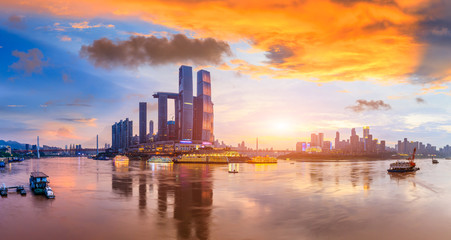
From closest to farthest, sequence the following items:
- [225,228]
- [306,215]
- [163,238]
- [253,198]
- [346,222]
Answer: [163,238], [225,228], [346,222], [306,215], [253,198]

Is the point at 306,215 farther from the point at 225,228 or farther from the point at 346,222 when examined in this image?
the point at 225,228

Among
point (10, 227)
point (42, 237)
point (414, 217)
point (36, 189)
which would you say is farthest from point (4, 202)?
point (414, 217)

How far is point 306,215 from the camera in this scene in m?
47.9

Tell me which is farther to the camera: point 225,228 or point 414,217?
point 414,217

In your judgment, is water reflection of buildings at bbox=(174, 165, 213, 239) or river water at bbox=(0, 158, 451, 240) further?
river water at bbox=(0, 158, 451, 240)

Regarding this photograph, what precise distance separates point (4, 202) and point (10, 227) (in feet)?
71.9

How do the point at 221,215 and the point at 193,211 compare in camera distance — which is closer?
the point at 221,215

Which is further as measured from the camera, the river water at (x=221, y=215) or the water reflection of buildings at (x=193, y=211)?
the river water at (x=221, y=215)

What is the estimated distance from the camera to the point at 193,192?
6969 cm

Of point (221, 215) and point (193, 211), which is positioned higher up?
point (193, 211)

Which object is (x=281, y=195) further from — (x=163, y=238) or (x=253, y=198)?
(x=163, y=238)

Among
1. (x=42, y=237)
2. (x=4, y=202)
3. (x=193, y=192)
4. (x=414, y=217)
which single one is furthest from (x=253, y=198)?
(x=4, y=202)

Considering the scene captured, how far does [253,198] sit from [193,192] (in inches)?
574

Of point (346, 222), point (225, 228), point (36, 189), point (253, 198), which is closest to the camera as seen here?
point (225, 228)
